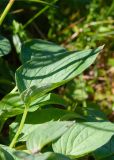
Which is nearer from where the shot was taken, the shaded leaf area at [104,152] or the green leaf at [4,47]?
the shaded leaf area at [104,152]

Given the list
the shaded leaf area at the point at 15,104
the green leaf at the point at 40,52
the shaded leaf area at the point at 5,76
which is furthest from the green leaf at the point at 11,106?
the shaded leaf area at the point at 5,76

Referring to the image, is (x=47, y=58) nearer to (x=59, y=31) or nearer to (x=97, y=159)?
(x=97, y=159)

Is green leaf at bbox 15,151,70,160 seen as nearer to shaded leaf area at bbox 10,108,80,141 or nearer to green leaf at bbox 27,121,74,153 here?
green leaf at bbox 27,121,74,153

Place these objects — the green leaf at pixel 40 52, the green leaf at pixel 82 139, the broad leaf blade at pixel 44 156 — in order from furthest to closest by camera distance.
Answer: the green leaf at pixel 40 52 < the green leaf at pixel 82 139 < the broad leaf blade at pixel 44 156

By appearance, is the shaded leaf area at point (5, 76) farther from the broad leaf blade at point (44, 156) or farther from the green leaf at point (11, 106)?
the broad leaf blade at point (44, 156)

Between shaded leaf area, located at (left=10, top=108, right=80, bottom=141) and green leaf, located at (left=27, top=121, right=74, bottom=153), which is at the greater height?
Result: green leaf, located at (left=27, top=121, right=74, bottom=153)

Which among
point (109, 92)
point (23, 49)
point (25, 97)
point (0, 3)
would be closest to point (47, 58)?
point (23, 49)

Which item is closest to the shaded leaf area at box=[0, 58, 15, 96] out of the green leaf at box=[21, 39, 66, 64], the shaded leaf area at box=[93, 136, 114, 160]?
the green leaf at box=[21, 39, 66, 64]
